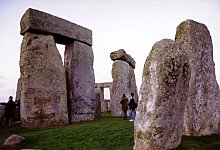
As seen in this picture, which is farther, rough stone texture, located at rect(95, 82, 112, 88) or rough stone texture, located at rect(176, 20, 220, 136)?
rough stone texture, located at rect(95, 82, 112, 88)

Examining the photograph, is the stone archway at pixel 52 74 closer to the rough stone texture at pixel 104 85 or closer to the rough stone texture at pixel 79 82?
the rough stone texture at pixel 79 82

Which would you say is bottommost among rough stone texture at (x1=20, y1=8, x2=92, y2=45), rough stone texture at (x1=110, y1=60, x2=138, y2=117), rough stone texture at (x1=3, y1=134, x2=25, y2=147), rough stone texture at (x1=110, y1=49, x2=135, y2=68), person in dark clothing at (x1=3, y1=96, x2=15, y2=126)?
rough stone texture at (x1=3, y1=134, x2=25, y2=147)

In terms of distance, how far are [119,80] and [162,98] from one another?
10.9 m

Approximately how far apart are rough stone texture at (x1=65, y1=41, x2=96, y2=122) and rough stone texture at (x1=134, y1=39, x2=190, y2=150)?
7.53 metres

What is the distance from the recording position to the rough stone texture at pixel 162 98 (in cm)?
499

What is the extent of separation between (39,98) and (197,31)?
257 inches

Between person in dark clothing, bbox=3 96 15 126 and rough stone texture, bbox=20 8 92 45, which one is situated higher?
rough stone texture, bbox=20 8 92 45

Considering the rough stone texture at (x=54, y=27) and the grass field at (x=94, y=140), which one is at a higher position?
the rough stone texture at (x=54, y=27)

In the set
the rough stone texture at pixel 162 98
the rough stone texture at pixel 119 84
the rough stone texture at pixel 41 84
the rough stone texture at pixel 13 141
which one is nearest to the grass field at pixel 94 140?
the rough stone texture at pixel 13 141

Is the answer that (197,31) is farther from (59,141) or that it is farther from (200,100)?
(59,141)

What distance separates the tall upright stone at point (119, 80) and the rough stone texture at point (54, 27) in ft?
9.65

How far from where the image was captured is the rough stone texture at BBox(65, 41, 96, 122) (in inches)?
495

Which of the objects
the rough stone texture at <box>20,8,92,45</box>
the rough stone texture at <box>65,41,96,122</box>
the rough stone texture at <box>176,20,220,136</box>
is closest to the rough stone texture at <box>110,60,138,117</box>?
the rough stone texture at <box>65,41,96,122</box>

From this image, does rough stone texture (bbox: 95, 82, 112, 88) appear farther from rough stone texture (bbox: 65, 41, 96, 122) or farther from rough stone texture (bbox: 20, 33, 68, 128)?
rough stone texture (bbox: 20, 33, 68, 128)
